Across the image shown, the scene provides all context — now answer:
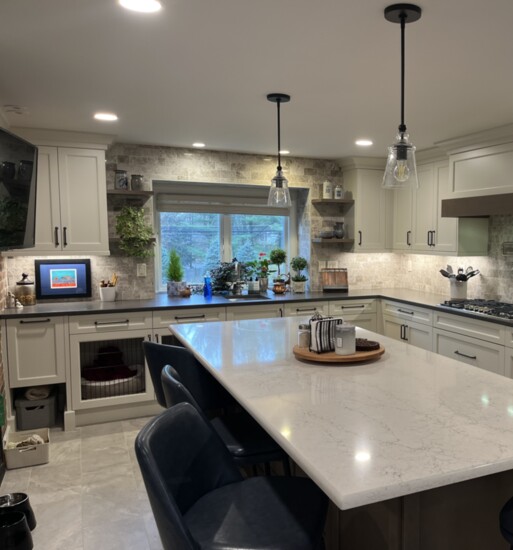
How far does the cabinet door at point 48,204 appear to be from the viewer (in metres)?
3.78

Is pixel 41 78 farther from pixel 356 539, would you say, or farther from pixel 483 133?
pixel 483 133

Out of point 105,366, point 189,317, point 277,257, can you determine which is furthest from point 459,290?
point 105,366

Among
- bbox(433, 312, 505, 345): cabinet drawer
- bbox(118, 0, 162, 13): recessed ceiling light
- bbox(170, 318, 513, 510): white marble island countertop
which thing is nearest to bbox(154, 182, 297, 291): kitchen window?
bbox(433, 312, 505, 345): cabinet drawer

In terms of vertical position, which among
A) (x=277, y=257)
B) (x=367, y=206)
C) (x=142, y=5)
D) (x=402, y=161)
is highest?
(x=142, y=5)

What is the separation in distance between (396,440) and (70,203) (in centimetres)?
342

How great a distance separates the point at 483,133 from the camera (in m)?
3.78

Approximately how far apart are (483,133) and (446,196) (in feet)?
2.30

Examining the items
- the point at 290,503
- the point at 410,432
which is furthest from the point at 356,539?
the point at 410,432

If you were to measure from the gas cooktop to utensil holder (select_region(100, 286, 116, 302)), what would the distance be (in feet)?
9.66

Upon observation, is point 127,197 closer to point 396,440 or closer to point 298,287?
point 298,287

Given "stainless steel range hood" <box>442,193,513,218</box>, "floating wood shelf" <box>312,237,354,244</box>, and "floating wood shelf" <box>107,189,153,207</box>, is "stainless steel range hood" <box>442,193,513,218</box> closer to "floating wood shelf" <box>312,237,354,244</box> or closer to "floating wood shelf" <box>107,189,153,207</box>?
"floating wood shelf" <box>312,237,354,244</box>

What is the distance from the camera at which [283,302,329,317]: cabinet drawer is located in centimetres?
439

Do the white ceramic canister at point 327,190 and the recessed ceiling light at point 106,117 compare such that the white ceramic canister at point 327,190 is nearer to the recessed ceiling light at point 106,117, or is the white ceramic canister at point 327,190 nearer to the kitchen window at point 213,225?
the kitchen window at point 213,225

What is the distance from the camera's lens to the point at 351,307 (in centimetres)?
470
